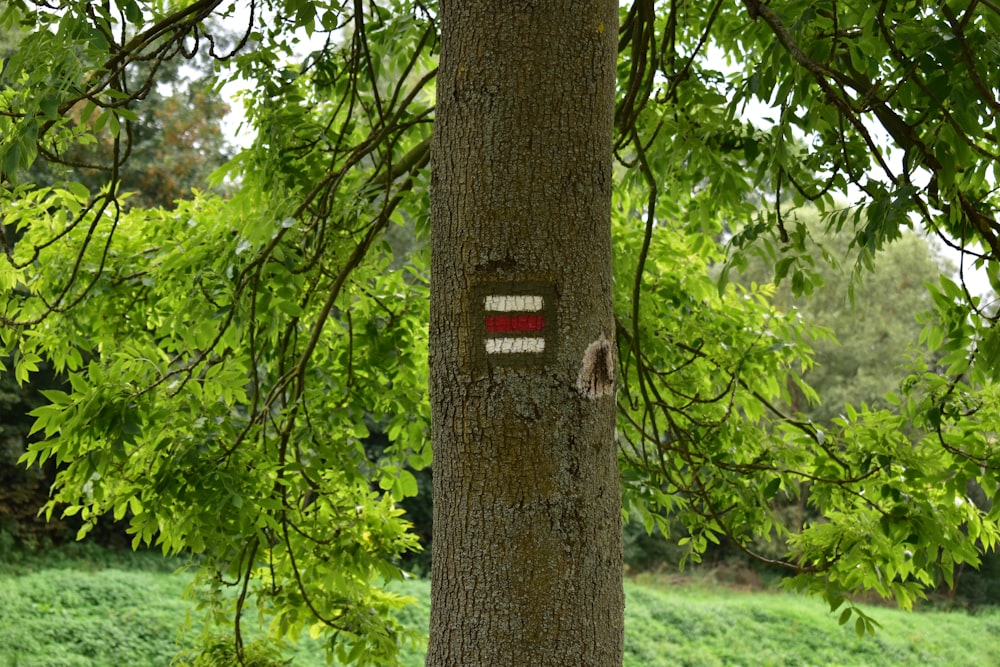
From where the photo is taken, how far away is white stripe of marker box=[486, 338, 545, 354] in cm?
168

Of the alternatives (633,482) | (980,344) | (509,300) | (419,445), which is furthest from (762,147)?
(509,300)

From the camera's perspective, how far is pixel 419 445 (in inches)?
145

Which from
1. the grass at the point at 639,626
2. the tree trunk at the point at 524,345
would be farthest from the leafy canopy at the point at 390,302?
the grass at the point at 639,626

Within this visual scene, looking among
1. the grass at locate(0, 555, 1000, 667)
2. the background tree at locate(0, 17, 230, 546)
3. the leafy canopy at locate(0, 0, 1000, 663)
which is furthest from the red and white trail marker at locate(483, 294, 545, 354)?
the background tree at locate(0, 17, 230, 546)

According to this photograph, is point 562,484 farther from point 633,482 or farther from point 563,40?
point 633,482

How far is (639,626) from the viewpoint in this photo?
14484mm

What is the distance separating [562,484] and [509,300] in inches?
12.8

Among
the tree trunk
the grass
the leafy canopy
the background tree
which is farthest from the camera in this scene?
the background tree

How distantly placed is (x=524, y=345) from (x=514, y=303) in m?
0.08

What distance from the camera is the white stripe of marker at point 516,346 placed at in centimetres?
168

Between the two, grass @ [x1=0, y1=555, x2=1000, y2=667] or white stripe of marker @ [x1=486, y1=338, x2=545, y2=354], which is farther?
grass @ [x1=0, y1=555, x2=1000, y2=667]

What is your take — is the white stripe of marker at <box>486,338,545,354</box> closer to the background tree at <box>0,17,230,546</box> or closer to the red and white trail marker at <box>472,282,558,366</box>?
the red and white trail marker at <box>472,282,558,366</box>

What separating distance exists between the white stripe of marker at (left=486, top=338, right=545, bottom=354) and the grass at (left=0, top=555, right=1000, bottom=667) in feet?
28.3

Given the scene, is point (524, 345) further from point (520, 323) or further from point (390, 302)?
point (390, 302)
